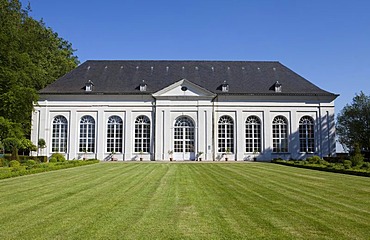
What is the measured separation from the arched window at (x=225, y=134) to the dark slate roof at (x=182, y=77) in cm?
322

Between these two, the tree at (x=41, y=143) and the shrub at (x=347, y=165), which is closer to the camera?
the shrub at (x=347, y=165)

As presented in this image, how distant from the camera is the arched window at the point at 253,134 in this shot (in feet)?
125

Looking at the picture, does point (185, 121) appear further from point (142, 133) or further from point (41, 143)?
point (41, 143)

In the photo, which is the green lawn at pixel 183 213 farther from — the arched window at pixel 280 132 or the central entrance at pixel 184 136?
the arched window at pixel 280 132

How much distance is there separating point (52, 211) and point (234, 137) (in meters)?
31.4

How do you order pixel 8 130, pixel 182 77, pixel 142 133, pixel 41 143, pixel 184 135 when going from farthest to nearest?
1. pixel 182 77
2. pixel 142 133
3. pixel 184 135
4. pixel 41 143
5. pixel 8 130

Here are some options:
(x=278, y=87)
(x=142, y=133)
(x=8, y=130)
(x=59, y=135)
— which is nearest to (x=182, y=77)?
(x=142, y=133)

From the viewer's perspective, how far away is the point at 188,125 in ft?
126

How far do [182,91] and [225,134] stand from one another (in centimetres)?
672

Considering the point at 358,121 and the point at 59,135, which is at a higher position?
the point at 358,121

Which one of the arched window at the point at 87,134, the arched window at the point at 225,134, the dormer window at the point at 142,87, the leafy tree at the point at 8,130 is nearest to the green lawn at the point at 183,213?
the leafy tree at the point at 8,130

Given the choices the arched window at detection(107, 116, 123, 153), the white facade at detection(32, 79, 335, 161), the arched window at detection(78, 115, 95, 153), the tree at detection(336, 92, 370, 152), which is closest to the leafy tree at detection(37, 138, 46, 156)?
the white facade at detection(32, 79, 335, 161)

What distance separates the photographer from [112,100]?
38.5m

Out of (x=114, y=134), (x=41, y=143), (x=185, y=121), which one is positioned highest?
(x=185, y=121)
